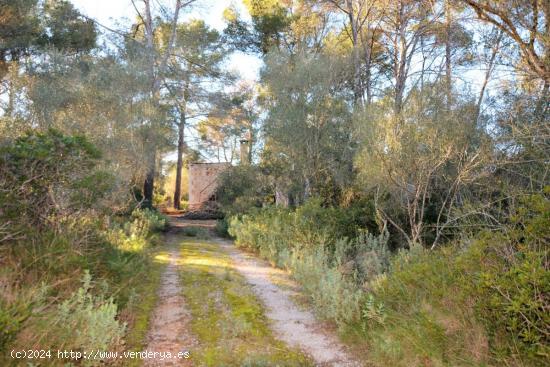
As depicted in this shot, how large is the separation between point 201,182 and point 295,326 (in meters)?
20.4

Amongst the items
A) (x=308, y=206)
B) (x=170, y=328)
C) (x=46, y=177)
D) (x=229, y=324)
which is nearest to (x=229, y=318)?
(x=229, y=324)

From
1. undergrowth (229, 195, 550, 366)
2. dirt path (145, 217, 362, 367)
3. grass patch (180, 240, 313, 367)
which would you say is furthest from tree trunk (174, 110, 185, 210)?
undergrowth (229, 195, 550, 366)

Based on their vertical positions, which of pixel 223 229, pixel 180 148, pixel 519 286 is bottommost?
pixel 223 229

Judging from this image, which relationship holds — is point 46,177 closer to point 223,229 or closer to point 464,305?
point 464,305

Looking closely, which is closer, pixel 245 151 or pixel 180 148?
pixel 245 151

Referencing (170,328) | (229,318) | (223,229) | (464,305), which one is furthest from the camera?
(223,229)

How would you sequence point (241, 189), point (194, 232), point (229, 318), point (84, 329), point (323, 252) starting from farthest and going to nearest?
point (241, 189) → point (194, 232) → point (323, 252) → point (229, 318) → point (84, 329)

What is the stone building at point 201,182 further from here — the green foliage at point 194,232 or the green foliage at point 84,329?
the green foliage at point 84,329

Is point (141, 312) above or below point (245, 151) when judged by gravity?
below

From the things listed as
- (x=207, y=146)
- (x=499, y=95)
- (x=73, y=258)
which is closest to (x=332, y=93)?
(x=499, y=95)

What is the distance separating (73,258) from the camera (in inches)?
195

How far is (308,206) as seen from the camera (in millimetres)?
9586

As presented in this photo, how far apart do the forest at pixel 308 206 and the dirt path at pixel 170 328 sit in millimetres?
39

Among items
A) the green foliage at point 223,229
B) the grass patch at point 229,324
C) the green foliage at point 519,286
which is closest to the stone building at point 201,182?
the green foliage at point 223,229
